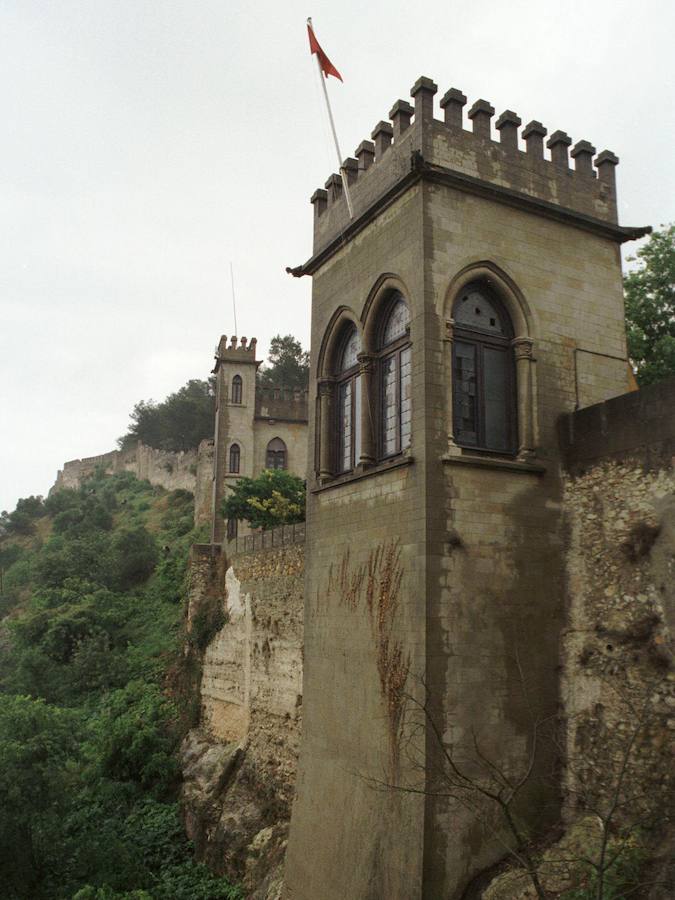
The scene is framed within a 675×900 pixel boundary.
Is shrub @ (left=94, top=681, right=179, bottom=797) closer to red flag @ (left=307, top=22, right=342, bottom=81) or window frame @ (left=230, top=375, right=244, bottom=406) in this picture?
red flag @ (left=307, top=22, right=342, bottom=81)

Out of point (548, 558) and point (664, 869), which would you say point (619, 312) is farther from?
point (664, 869)

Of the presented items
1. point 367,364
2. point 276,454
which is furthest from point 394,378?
point 276,454

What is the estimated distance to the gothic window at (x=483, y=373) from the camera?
32.0 feet

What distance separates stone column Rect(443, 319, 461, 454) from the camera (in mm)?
9367

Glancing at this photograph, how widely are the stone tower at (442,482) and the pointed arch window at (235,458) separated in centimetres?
2709

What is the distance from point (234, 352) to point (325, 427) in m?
28.4

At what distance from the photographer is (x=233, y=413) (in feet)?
128

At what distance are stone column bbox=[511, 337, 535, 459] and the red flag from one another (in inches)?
200

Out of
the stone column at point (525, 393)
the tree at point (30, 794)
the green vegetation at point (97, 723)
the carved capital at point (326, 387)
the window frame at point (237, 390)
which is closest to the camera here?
the stone column at point (525, 393)

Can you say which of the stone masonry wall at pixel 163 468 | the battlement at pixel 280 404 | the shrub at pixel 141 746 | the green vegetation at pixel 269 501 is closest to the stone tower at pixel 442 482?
the shrub at pixel 141 746

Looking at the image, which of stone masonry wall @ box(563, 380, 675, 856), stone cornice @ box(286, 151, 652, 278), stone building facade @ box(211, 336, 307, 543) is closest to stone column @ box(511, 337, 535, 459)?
stone masonry wall @ box(563, 380, 675, 856)

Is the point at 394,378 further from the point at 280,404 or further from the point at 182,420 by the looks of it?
the point at 182,420

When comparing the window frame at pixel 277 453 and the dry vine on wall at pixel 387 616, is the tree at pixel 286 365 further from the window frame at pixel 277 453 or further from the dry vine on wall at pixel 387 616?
the dry vine on wall at pixel 387 616

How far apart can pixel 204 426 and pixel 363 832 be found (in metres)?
50.0
